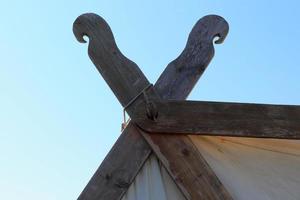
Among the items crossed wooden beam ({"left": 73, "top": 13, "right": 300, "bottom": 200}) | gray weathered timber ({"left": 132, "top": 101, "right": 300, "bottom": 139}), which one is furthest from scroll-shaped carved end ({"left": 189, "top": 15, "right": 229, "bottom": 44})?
gray weathered timber ({"left": 132, "top": 101, "right": 300, "bottom": 139})

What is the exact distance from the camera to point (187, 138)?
131 cm

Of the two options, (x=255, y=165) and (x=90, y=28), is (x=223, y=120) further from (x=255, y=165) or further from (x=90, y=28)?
(x=90, y=28)

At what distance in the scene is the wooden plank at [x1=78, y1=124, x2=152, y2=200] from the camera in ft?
3.99

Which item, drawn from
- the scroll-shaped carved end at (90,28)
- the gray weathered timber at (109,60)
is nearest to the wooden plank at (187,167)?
the gray weathered timber at (109,60)

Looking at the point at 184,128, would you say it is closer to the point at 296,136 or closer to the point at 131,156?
the point at 131,156

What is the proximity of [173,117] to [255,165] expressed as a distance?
272 millimetres

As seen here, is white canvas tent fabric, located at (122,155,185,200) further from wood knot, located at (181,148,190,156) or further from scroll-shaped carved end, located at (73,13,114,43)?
scroll-shaped carved end, located at (73,13,114,43)

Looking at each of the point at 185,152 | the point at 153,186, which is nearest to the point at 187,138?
the point at 185,152

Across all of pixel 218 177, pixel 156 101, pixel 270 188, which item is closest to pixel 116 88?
pixel 156 101

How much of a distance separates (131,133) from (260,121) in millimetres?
368

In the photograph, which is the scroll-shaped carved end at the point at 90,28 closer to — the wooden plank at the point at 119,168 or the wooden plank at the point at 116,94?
the wooden plank at the point at 116,94

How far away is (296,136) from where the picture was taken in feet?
4.44

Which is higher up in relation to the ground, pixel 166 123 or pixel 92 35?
pixel 92 35

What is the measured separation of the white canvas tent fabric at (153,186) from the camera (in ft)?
4.09
